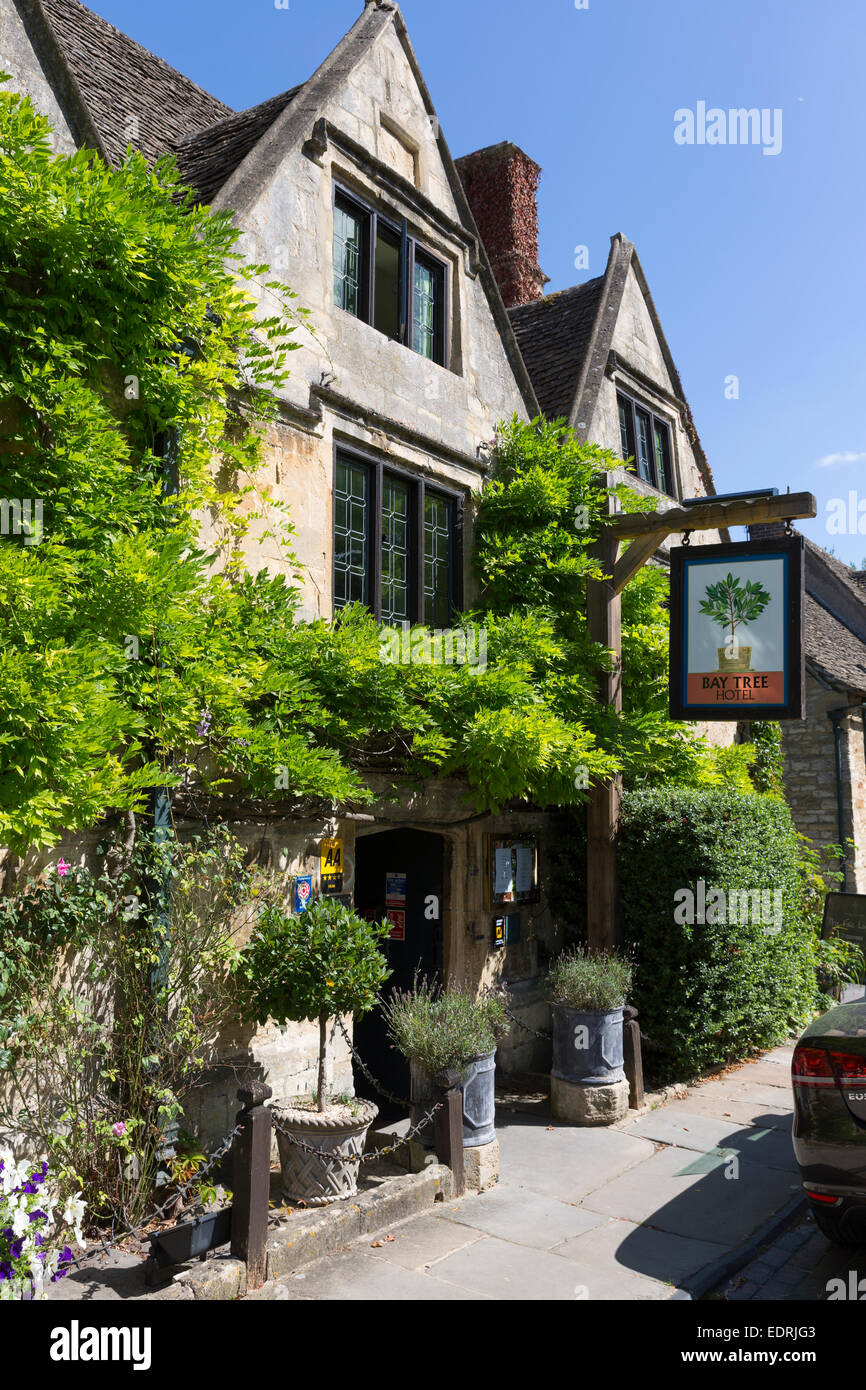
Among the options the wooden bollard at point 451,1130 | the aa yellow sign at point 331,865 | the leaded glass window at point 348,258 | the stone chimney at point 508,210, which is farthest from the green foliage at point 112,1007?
the stone chimney at point 508,210

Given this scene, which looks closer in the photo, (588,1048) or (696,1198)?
(696,1198)

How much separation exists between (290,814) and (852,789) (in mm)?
13338

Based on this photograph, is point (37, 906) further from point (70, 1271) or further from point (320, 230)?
point (320, 230)

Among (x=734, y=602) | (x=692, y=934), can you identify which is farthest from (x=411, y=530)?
(x=692, y=934)

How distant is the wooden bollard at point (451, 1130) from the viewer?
21.5 feet

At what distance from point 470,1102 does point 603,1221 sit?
1.12 m

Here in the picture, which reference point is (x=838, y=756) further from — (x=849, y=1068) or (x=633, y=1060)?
(x=849, y=1068)

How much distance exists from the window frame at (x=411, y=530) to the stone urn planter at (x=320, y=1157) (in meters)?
3.69

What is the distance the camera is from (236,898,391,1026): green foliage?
20.0 ft

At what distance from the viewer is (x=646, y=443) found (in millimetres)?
13586

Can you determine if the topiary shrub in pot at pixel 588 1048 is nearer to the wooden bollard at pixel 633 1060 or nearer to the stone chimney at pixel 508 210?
the wooden bollard at pixel 633 1060

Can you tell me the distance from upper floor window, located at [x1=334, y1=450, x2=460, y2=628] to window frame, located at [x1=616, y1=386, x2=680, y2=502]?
4.05 m

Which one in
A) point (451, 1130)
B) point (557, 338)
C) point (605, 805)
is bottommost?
point (451, 1130)

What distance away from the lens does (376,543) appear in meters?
8.66
